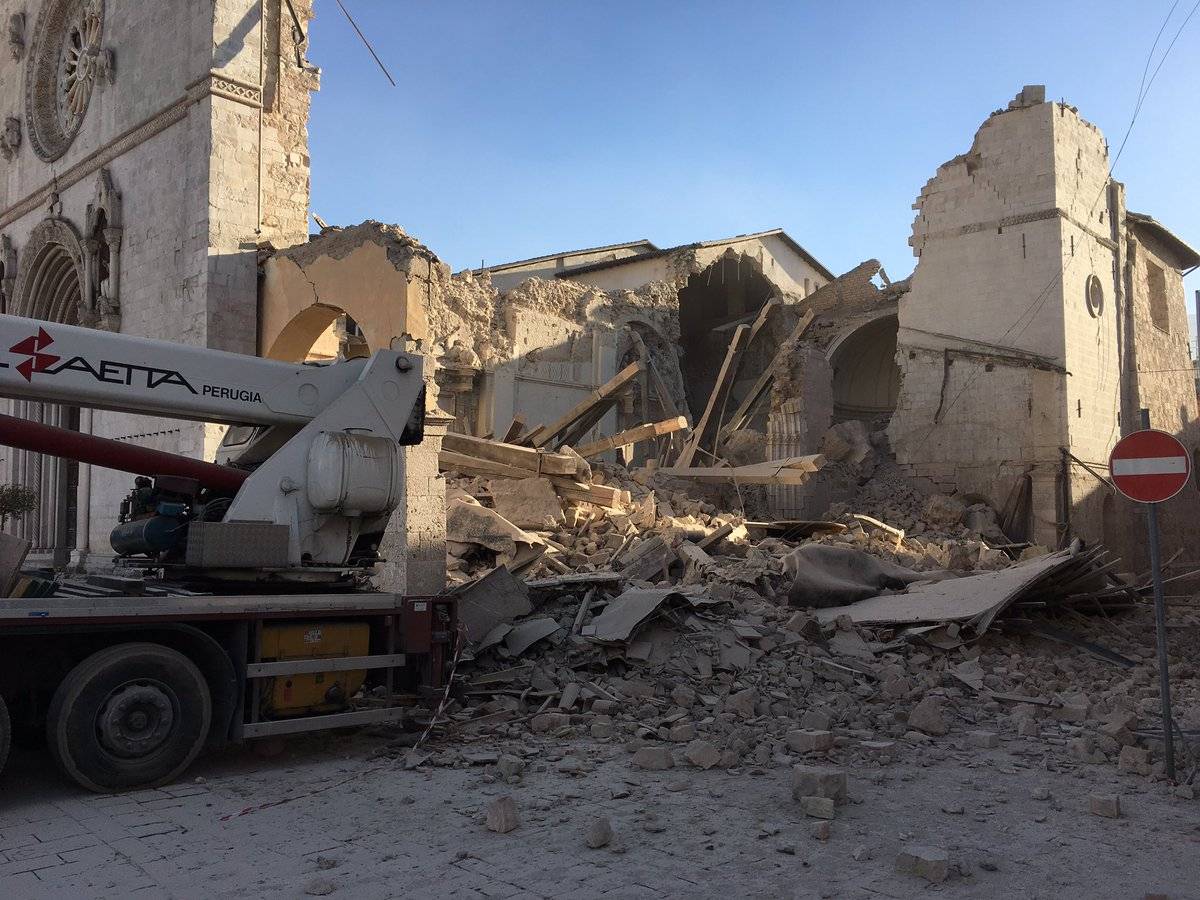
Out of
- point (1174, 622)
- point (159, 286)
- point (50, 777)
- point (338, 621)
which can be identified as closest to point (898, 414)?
point (1174, 622)

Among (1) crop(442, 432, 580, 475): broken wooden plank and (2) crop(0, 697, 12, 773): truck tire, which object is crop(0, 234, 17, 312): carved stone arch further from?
(2) crop(0, 697, 12, 773): truck tire

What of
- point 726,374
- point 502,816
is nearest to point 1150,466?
point 502,816

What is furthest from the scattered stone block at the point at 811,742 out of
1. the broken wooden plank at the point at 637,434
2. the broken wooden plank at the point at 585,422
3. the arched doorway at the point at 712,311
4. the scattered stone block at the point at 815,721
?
the arched doorway at the point at 712,311

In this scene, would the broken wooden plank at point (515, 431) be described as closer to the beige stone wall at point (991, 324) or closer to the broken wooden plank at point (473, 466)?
the broken wooden plank at point (473, 466)

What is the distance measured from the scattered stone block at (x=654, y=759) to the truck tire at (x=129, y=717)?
8.47 ft

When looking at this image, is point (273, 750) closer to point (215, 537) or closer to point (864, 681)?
point (215, 537)

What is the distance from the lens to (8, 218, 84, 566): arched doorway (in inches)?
695

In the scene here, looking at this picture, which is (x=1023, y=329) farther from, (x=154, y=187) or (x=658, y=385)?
(x=154, y=187)

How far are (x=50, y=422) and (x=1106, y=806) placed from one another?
18268mm

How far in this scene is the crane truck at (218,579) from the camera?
5172mm

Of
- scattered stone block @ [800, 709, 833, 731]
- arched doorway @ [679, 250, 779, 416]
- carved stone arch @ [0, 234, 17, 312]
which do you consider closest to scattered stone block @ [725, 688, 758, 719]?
scattered stone block @ [800, 709, 833, 731]

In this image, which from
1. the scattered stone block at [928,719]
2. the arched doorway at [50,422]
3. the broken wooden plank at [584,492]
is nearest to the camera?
the scattered stone block at [928,719]

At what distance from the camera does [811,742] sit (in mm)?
5934

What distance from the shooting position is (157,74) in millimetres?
15148
